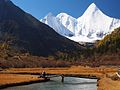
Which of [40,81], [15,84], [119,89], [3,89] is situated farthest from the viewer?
[40,81]

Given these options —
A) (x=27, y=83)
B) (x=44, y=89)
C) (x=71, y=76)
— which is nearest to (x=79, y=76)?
(x=71, y=76)

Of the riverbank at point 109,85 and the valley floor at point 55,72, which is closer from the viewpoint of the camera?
the riverbank at point 109,85

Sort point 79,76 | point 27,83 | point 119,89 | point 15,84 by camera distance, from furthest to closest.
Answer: point 79,76 → point 27,83 → point 15,84 → point 119,89

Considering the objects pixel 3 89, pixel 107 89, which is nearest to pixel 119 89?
pixel 107 89

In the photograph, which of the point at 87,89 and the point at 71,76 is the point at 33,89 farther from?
the point at 71,76

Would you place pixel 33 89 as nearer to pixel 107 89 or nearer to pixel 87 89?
pixel 87 89

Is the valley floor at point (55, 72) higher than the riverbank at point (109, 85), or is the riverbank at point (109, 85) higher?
the valley floor at point (55, 72)

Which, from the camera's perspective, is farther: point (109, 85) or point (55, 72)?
point (55, 72)

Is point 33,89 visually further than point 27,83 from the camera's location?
No

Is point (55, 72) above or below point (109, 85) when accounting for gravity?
above

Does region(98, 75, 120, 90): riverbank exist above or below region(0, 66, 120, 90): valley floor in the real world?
below

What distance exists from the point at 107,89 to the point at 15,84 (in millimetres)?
27103

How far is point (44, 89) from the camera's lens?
76938 mm

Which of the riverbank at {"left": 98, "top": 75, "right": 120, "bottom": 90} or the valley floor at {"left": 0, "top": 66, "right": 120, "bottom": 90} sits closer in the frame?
the riverbank at {"left": 98, "top": 75, "right": 120, "bottom": 90}
